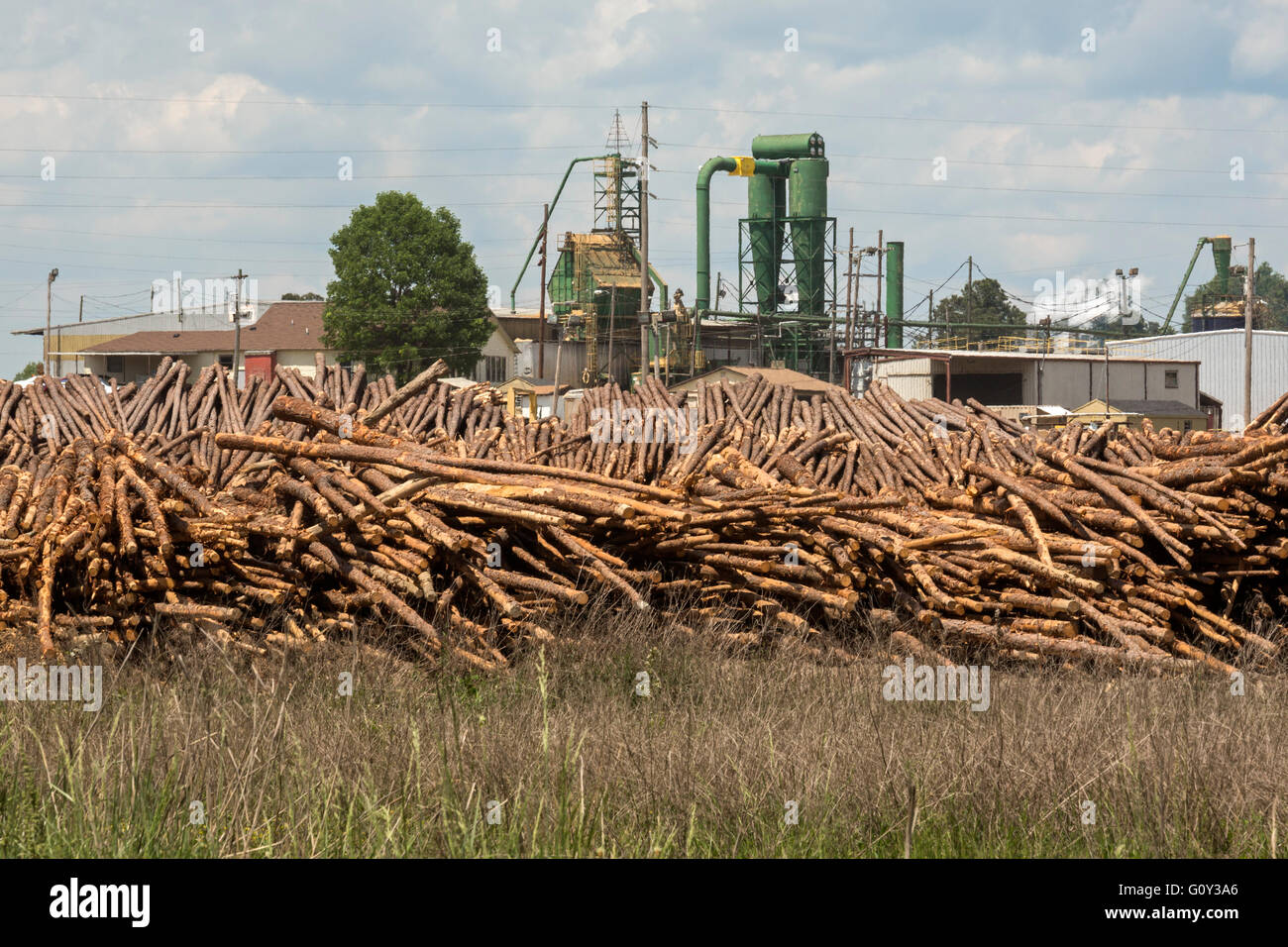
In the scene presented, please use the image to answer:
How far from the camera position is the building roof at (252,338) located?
60438 mm

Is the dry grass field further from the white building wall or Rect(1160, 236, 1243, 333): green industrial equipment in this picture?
Rect(1160, 236, 1243, 333): green industrial equipment

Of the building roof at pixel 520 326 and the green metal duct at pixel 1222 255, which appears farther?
the building roof at pixel 520 326

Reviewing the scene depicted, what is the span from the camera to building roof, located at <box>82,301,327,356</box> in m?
60.4

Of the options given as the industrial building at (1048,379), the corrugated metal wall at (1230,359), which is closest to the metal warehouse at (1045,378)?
the industrial building at (1048,379)

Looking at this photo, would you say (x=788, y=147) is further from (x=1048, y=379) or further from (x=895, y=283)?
(x=1048, y=379)

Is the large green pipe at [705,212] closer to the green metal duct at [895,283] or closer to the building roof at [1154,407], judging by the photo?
the green metal duct at [895,283]

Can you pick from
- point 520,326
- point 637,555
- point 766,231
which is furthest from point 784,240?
point 637,555

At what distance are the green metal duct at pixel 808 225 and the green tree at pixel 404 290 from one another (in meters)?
15.9

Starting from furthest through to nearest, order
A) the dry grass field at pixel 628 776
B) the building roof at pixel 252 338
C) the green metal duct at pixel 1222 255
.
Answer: the green metal duct at pixel 1222 255 < the building roof at pixel 252 338 < the dry grass field at pixel 628 776

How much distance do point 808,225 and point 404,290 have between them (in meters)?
20.3

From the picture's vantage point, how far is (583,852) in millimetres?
4004

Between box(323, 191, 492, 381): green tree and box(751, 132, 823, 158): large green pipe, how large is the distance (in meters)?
15.6
